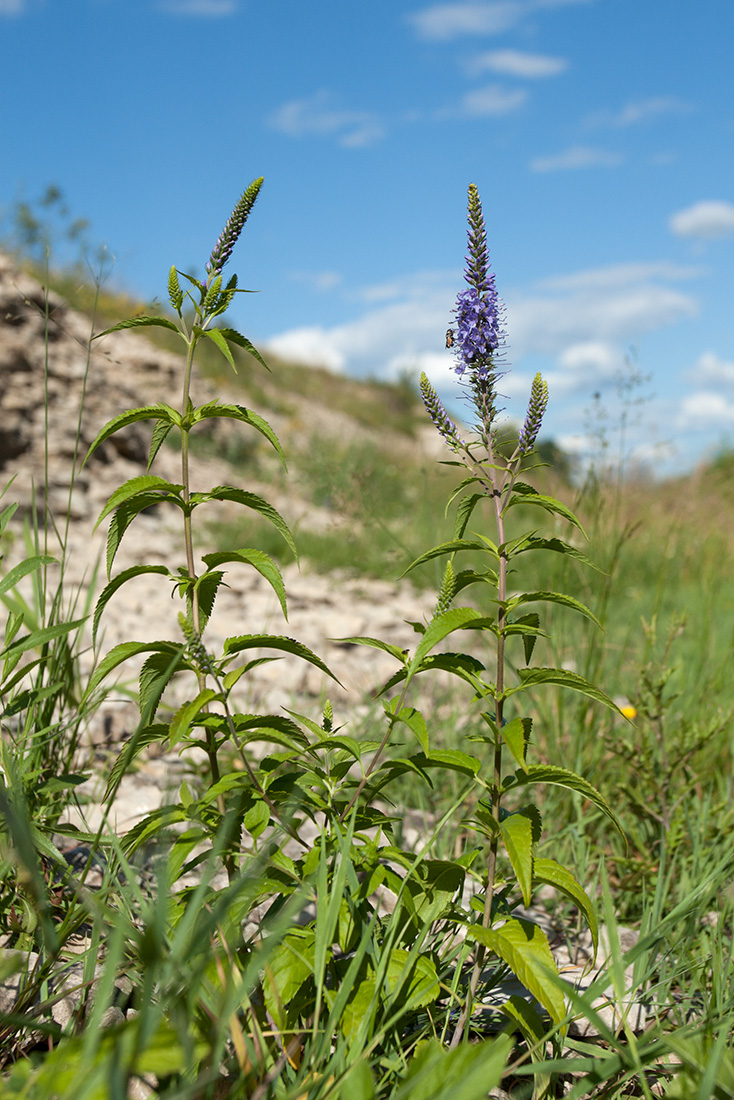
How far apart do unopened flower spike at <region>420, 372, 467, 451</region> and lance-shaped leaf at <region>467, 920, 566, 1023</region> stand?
0.87 meters

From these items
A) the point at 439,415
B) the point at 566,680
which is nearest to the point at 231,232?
the point at 439,415

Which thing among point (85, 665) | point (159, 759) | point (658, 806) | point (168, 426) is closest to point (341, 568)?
point (85, 665)

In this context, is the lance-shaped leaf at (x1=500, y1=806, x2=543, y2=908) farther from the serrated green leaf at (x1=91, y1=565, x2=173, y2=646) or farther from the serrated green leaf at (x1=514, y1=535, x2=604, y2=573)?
the serrated green leaf at (x1=91, y1=565, x2=173, y2=646)

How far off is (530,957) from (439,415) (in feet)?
3.19

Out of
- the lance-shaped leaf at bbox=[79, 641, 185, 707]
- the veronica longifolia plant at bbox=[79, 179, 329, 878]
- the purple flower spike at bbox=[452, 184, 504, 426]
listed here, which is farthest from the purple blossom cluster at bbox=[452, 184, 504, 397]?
the lance-shaped leaf at bbox=[79, 641, 185, 707]

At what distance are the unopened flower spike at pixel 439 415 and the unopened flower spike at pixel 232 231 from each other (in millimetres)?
452

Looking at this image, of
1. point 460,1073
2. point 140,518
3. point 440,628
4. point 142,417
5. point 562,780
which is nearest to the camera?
point 460,1073

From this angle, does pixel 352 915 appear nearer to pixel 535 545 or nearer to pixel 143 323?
pixel 535 545

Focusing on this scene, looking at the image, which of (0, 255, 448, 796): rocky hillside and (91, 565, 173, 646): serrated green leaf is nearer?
(91, 565, 173, 646): serrated green leaf

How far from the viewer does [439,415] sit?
150 cm

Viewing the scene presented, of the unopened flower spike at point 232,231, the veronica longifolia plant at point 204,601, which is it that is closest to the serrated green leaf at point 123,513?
the veronica longifolia plant at point 204,601

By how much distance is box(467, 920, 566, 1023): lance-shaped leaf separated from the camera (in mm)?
1274

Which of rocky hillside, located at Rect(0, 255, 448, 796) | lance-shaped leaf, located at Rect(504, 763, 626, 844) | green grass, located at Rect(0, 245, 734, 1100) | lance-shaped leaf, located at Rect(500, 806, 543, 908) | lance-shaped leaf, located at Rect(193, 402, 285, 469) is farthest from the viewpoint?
rocky hillside, located at Rect(0, 255, 448, 796)

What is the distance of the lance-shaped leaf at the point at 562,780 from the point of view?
132 cm
